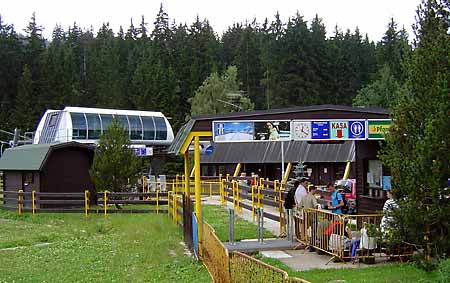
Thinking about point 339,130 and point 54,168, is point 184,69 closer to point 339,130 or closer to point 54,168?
point 54,168

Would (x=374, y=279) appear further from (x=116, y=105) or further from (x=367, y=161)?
(x=116, y=105)

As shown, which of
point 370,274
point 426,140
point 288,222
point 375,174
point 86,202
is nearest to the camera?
point 426,140

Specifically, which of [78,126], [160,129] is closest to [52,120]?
[78,126]

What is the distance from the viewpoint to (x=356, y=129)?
15.1 metres

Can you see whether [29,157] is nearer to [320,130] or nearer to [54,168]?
[54,168]

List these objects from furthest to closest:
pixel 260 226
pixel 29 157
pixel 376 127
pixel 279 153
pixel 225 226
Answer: pixel 279 153, pixel 29 157, pixel 225 226, pixel 260 226, pixel 376 127

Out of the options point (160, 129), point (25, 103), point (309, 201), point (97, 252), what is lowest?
point (97, 252)

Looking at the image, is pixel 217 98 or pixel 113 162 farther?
pixel 217 98

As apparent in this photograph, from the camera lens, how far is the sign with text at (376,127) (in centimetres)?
1516

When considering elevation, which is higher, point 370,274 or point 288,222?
point 288,222

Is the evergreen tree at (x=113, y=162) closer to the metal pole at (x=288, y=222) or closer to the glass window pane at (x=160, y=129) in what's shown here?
the metal pole at (x=288, y=222)

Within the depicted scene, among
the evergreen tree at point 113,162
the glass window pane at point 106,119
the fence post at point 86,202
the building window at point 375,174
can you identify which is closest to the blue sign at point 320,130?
the building window at point 375,174

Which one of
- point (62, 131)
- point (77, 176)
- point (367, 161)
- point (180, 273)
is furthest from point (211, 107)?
point (180, 273)

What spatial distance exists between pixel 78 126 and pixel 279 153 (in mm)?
21660
